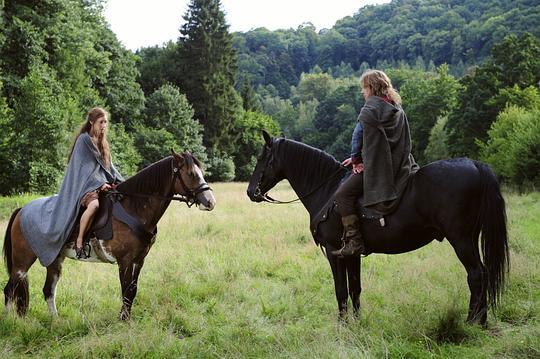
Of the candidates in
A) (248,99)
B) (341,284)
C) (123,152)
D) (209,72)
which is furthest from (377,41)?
(341,284)

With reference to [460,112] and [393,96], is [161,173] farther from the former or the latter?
[460,112]

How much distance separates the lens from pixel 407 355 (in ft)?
14.3

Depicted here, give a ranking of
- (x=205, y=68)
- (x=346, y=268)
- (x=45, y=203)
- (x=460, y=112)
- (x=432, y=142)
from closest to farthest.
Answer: (x=346, y=268)
(x=45, y=203)
(x=460, y=112)
(x=432, y=142)
(x=205, y=68)

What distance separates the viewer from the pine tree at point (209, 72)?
47.9 metres

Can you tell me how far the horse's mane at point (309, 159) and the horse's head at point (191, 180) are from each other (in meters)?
1.12

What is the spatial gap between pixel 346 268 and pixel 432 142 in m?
42.5

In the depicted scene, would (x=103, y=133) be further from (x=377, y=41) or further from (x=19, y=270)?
(x=377, y=41)

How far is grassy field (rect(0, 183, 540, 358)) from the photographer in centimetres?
471

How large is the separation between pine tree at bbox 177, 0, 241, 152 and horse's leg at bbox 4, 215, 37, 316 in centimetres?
4058

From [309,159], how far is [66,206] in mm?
3122

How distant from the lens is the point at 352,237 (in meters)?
5.45

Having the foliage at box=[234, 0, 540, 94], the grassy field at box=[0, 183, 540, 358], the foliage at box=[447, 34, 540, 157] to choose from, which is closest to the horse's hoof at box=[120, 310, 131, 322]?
the grassy field at box=[0, 183, 540, 358]

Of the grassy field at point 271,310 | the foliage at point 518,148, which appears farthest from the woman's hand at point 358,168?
the foliage at point 518,148

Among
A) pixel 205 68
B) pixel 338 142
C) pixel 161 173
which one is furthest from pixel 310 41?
pixel 161 173
